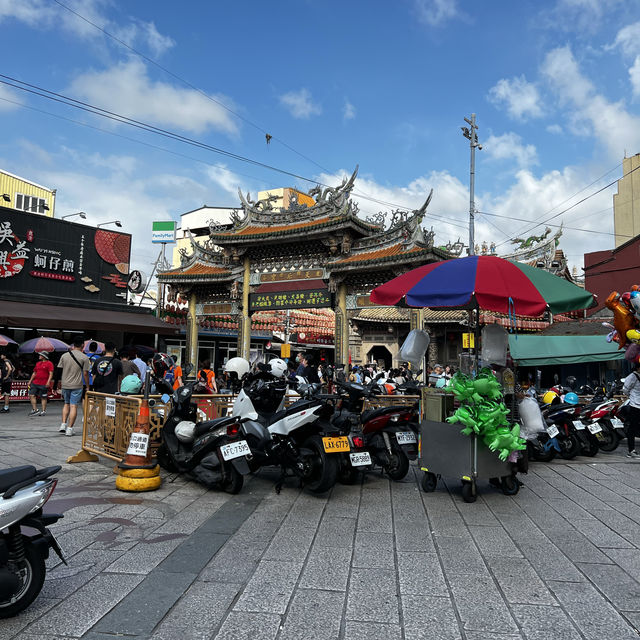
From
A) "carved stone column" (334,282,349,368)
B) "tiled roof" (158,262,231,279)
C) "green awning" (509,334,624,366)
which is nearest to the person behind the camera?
"green awning" (509,334,624,366)

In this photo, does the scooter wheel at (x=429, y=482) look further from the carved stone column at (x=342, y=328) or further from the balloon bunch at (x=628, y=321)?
the carved stone column at (x=342, y=328)

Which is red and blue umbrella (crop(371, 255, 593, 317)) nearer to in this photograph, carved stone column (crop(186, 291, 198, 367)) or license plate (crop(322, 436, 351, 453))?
license plate (crop(322, 436, 351, 453))

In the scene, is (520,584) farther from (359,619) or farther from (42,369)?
(42,369)

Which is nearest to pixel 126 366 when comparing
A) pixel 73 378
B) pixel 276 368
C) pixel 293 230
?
pixel 73 378

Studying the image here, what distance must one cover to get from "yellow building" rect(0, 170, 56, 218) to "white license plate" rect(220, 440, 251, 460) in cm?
2712

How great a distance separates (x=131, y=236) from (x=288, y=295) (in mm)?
7512

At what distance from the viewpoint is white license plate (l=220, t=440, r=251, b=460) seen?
5.21 meters

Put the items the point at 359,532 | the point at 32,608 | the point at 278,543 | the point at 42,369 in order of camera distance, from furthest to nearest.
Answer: the point at 42,369 < the point at 359,532 < the point at 278,543 < the point at 32,608

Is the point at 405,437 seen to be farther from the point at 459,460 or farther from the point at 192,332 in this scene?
the point at 192,332

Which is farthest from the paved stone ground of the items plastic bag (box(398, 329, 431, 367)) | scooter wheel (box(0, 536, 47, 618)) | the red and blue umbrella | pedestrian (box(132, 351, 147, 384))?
pedestrian (box(132, 351, 147, 384))

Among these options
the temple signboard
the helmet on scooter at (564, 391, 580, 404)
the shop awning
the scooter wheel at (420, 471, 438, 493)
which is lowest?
the scooter wheel at (420, 471, 438, 493)

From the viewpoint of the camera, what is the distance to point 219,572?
3354mm

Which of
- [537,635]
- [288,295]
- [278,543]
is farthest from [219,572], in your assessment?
[288,295]

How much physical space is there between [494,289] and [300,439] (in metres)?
2.59
